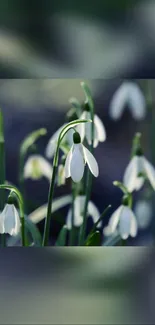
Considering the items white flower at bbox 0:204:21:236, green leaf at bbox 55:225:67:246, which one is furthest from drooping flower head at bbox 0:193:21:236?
green leaf at bbox 55:225:67:246

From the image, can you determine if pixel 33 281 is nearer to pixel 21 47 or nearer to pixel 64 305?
pixel 64 305

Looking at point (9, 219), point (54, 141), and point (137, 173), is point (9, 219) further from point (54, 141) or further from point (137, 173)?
point (137, 173)

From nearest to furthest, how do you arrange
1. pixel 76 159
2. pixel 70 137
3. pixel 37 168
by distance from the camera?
pixel 76 159
pixel 70 137
pixel 37 168

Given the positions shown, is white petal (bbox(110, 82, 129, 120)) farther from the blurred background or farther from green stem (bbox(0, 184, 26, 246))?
green stem (bbox(0, 184, 26, 246))

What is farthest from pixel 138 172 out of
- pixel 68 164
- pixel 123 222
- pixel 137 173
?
pixel 68 164

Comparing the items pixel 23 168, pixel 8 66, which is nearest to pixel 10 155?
pixel 23 168

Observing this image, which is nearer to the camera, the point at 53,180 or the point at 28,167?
the point at 53,180

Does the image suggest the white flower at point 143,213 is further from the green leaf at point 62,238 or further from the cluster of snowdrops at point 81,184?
the green leaf at point 62,238
